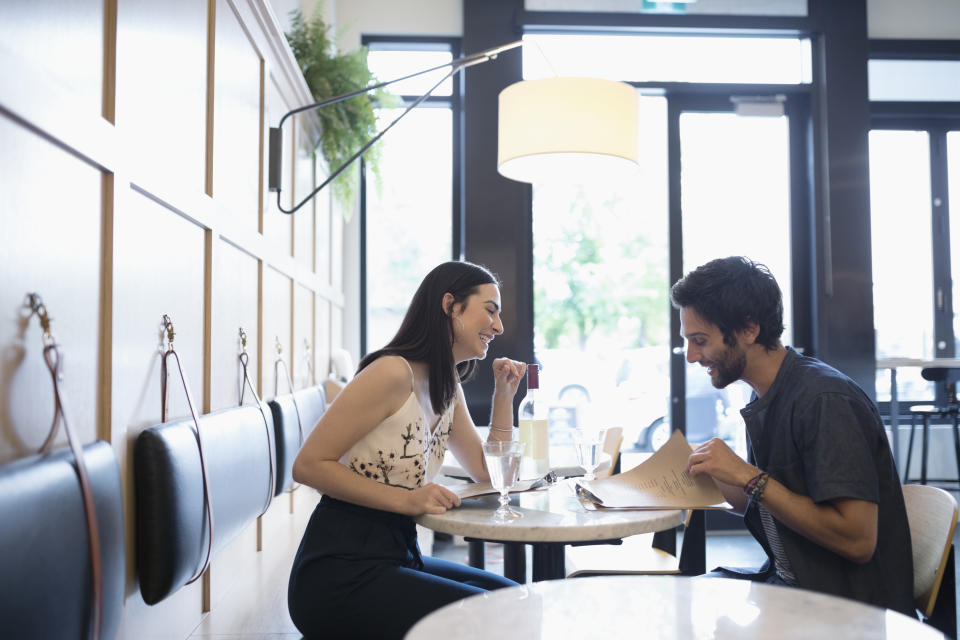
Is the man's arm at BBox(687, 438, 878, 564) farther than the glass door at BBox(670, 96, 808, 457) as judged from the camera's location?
No

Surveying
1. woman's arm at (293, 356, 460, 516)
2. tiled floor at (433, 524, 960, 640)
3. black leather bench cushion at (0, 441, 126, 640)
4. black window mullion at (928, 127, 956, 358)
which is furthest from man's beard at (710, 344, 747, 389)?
black window mullion at (928, 127, 956, 358)

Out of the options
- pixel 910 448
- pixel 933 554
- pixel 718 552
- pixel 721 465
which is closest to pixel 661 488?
pixel 721 465

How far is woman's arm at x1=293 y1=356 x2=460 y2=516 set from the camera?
4.97 ft

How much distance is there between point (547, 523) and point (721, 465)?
352mm

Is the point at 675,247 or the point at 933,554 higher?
the point at 675,247

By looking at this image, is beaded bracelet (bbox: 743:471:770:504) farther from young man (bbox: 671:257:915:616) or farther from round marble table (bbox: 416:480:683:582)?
round marble table (bbox: 416:480:683:582)

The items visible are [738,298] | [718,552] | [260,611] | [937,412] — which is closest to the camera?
[738,298]

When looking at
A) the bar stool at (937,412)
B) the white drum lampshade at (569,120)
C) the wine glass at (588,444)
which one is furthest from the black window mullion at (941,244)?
the wine glass at (588,444)

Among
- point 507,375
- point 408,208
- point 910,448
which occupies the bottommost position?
point 910,448

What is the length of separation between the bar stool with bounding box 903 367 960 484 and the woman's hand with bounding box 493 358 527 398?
328cm

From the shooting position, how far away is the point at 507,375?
6.89 feet

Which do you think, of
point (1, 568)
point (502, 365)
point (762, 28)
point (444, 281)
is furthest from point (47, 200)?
point (762, 28)

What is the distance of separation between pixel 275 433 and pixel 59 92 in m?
1.41

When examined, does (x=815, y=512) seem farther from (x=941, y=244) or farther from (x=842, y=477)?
(x=941, y=244)
